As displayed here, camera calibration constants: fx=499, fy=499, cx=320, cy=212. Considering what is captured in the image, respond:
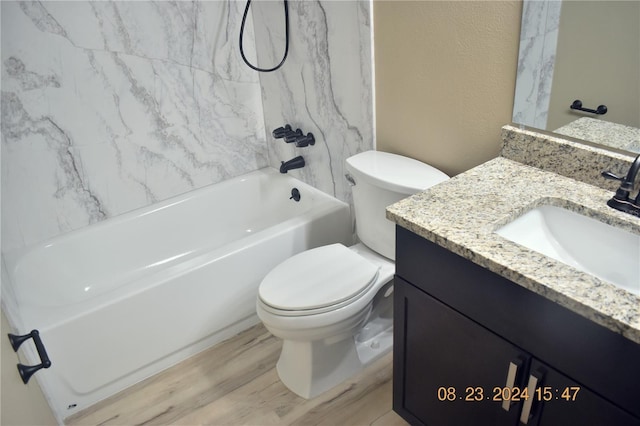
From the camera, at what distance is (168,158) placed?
248 centimetres

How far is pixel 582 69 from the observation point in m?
1.31

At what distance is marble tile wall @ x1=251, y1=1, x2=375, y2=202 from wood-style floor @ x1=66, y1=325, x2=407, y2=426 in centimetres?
85

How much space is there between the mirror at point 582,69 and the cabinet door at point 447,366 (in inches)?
24.2

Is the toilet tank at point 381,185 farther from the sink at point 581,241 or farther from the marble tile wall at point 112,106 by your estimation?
the marble tile wall at point 112,106

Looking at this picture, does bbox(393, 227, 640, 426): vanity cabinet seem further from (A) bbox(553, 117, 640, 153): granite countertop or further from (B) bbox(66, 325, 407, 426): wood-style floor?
(A) bbox(553, 117, 640, 153): granite countertop

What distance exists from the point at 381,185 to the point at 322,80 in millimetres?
698

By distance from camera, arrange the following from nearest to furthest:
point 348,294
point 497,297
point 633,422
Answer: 1. point 633,422
2. point 497,297
3. point 348,294

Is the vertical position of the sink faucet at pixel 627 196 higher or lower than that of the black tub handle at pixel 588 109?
lower

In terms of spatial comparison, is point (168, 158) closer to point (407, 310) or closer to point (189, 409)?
point (189, 409)

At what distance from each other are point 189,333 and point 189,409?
31 centimetres

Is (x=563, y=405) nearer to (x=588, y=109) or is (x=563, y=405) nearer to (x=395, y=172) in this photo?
(x=588, y=109)

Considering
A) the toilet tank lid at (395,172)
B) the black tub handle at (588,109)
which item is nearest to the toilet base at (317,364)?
the toilet tank lid at (395,172)

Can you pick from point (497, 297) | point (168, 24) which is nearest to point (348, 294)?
point (497, 297)

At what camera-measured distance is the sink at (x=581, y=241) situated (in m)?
1.15
